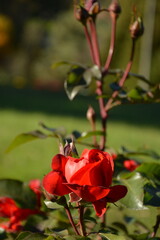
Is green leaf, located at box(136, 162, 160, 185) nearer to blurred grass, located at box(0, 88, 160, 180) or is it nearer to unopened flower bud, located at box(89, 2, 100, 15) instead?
unopened flower bud, located at box(89, 2, 100, 15)

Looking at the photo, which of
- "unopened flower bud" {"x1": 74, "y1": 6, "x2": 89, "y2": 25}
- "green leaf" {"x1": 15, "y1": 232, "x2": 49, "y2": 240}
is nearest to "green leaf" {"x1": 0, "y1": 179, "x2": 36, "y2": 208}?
"green leaf" {"x1": 15, "y1": 232, "x2": 49, "y2": 240}

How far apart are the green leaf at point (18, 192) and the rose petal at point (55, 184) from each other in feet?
0.58

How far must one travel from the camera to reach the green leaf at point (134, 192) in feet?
1.66

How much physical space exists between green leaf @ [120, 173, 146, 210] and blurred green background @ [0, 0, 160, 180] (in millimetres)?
361

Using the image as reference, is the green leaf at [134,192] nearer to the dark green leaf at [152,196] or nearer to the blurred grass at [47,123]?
the dark green leaf at [152,196]

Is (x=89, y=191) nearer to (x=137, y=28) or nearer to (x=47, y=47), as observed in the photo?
(x=137, y=28)

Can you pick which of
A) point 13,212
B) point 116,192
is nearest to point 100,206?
point 116,192

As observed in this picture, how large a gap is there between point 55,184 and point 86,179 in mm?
26

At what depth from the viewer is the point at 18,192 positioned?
63 centimetres

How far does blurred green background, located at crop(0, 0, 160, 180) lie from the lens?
3.97 metres

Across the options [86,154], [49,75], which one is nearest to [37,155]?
[86,154]

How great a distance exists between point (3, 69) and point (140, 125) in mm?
7267

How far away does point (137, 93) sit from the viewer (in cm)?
69

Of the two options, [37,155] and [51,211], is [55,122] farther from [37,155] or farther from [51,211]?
[51,211]
